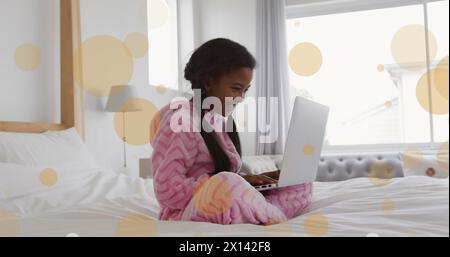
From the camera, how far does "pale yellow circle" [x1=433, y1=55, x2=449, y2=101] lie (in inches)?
14.9

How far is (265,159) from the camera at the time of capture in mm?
3143

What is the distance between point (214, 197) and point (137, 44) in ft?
7.03

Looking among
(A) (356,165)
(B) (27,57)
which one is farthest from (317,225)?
(A) (356,165)

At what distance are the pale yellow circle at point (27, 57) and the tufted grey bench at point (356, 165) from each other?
1.62 meters

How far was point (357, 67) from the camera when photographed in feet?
10.3

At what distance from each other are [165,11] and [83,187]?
7.05ft

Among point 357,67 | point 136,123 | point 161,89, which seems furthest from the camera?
point 357,67

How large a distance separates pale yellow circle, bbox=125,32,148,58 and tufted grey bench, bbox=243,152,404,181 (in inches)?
41.8

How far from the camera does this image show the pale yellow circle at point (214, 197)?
2.60 feet

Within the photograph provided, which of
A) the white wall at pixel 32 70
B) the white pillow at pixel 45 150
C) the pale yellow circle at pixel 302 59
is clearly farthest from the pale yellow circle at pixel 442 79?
the pale yellow circle at pixel 302 59

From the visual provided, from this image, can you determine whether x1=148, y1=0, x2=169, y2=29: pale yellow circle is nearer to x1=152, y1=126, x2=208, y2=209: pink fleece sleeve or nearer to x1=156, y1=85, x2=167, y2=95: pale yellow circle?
x1=156, y1=85, x2=167, y2=95: pale yellow circle

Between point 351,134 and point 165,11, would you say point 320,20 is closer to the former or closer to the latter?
point 351,134
